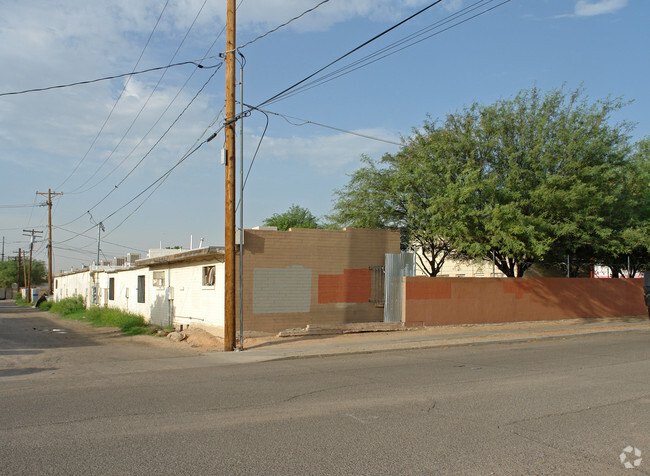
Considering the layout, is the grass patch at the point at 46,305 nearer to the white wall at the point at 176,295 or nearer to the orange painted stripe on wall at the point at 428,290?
Result: the white wall at the point at 176,295

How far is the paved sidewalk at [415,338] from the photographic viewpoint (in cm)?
1547

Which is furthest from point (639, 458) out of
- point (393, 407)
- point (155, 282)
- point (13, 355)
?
point (155, 282)

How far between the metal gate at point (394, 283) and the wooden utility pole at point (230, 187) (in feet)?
22.8

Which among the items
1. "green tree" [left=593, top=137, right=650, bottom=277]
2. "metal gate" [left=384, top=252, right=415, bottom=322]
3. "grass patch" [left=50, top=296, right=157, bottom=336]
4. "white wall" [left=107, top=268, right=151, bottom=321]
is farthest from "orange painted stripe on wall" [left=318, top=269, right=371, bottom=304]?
"white wall" [left=107, top=268, right=151, bottom=321]

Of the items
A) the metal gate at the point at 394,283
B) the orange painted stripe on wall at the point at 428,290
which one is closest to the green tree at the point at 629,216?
the orange painted stripe on wall at the point at 428,290

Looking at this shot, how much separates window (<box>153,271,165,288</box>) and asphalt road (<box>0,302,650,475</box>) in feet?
40.1

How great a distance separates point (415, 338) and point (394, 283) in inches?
123

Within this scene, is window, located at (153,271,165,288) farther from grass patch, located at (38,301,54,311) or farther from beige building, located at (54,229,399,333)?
grass patch, located at (38,301,54,311)

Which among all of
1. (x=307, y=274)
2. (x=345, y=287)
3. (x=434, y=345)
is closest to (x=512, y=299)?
(x=345, y=287)

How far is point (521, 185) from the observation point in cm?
2230

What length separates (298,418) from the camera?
24.7 ft

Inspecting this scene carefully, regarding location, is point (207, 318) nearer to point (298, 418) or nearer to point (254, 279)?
point (254, 279)

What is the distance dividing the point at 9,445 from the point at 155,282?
21.3 m

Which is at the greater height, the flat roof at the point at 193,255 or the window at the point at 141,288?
the flat roof at the point at 193,255
